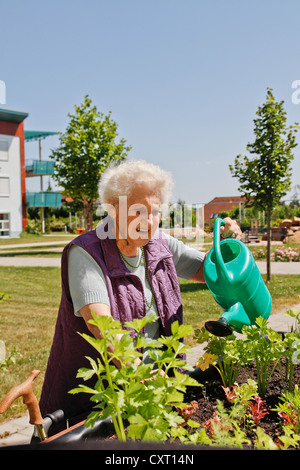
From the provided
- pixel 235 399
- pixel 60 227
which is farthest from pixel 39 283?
pixel 60 227


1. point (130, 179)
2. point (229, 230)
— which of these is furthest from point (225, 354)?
point (130, 179)

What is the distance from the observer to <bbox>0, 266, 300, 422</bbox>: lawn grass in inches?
136

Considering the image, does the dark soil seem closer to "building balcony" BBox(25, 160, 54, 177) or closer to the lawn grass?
the lawn grass

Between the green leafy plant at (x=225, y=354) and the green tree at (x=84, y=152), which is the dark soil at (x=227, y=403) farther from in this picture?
the green tree at (x=84, y=152)

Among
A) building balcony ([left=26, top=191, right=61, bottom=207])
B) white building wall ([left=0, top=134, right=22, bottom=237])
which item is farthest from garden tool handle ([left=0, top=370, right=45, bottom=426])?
building balcony ([left=26, top=191, right=61, bottom=207])

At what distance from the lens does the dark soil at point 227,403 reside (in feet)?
3.98

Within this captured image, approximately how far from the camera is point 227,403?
4.55 ft

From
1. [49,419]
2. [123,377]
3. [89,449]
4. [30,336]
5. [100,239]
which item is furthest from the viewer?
[30,336]

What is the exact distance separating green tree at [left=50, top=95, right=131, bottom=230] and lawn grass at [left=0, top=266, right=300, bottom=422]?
3859mm

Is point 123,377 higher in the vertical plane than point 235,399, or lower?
higher

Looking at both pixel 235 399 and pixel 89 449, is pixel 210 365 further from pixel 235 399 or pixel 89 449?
pixel 89 449

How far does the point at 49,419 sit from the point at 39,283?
7.57 metres

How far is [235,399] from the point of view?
125 cm

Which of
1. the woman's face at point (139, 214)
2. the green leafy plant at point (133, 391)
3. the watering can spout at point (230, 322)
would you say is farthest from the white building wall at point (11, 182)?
the green leafy plant at point (133, 391)
